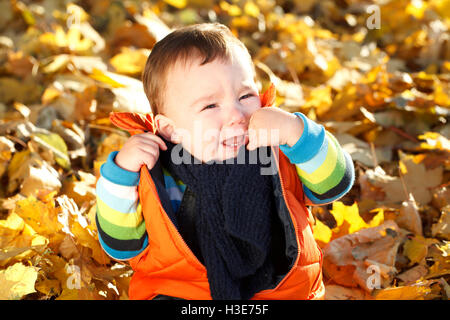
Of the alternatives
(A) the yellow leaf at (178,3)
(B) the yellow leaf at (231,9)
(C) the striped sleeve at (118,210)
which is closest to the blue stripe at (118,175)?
(C) the striped sleeve at (118,210)

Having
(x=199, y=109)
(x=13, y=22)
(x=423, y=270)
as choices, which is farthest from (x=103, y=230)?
(x=13, y=22)

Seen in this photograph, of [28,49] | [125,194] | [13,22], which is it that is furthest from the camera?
[13,22]

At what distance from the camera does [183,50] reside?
1458mm

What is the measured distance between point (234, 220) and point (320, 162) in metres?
0.29

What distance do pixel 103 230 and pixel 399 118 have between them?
1.55m

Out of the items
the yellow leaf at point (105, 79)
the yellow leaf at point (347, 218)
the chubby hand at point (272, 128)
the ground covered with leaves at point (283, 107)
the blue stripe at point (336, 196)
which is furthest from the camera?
the yellow leaf at point (105, 79)

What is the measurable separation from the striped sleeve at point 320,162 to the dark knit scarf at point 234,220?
0.12 metres

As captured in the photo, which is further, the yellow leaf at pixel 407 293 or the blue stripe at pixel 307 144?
the yellow leaf at pixel 407 293

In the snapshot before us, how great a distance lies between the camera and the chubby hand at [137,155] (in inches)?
56.7

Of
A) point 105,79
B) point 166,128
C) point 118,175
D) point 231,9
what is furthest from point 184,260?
point 231,9

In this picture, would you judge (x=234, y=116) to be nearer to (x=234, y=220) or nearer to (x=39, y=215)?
(x=234, y=220)

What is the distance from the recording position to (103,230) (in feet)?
4.82

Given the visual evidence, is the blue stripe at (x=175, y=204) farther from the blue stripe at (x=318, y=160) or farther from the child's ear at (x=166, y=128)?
the blue stripe at (x=318, y=160)
